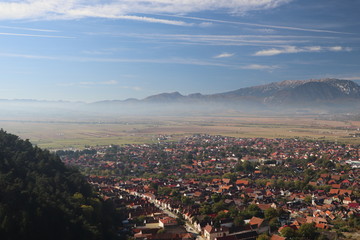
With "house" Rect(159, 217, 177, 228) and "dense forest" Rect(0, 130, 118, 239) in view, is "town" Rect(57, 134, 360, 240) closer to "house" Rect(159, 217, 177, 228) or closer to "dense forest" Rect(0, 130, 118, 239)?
"house" Rect(159, 217, 177, 228)

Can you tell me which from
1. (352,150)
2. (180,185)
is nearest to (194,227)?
(180,185)

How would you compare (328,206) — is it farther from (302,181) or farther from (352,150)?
(352,150)

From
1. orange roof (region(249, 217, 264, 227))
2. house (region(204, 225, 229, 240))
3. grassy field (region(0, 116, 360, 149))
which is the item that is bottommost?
house (region(204, 225, 229, 240))

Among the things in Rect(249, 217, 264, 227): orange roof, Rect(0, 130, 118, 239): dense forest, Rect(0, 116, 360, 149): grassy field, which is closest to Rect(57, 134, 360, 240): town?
Rect(249, 217, 264, 227): orange roof

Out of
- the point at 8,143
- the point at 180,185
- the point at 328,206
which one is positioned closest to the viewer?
the point at 328,206

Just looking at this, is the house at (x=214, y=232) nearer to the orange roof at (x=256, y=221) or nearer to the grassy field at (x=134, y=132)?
the orange roof at (x=256, y=221)

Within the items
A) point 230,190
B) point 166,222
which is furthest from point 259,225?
point 230,190
